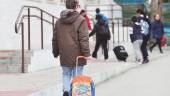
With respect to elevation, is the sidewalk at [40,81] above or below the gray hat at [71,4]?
below

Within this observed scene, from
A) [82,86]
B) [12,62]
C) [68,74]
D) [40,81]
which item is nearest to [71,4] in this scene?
[68,74]

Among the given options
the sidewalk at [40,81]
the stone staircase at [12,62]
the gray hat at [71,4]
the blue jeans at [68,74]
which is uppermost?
the gray hat at [71,4]

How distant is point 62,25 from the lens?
10.4m

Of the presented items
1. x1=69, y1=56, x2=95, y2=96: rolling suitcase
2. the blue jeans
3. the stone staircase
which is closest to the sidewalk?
the stone staircase

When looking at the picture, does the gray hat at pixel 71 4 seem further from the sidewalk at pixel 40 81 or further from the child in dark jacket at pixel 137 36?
the child in dark jacket at pixel 137 36

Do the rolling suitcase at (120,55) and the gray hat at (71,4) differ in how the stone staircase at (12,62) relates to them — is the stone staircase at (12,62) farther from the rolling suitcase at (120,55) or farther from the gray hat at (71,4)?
Result: the gray hat at (71,4)

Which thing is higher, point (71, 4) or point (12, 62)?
point (71, 4)

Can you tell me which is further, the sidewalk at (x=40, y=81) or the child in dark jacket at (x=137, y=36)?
the child in dark jacket at (x=137, y=36)

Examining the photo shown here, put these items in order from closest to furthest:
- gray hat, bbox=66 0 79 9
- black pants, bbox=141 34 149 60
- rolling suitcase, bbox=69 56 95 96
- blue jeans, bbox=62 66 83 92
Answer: rolling suitcase, bbox=69 56 95 96
gray hat, bbox=66 0 79 9
blue jeans, bbox=62 66 83 92
black pants, bbox=141 34 149 60

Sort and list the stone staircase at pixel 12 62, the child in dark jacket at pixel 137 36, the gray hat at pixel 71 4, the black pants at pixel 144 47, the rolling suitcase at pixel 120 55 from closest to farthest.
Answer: the gray hat at pixel 71 4 < the stone staircase at pixel 12 62 < the child in dark jacket at pixel 137 36 < the black pants at pixel 144 47 < the rolling suitcase at pixel 120 55

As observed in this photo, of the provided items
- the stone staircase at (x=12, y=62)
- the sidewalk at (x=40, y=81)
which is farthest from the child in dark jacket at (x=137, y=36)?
the stone staircase at (x=12, y=62)

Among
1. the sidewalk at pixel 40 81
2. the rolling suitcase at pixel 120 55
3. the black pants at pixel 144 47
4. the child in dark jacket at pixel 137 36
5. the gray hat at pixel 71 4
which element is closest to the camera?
the gray hat at pixel 71 4

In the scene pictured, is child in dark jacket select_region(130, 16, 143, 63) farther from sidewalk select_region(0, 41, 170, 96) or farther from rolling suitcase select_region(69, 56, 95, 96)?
rolling suitcase select_region(69, 56, 95, 96)

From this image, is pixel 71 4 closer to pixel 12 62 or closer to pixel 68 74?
pixel 68 74
